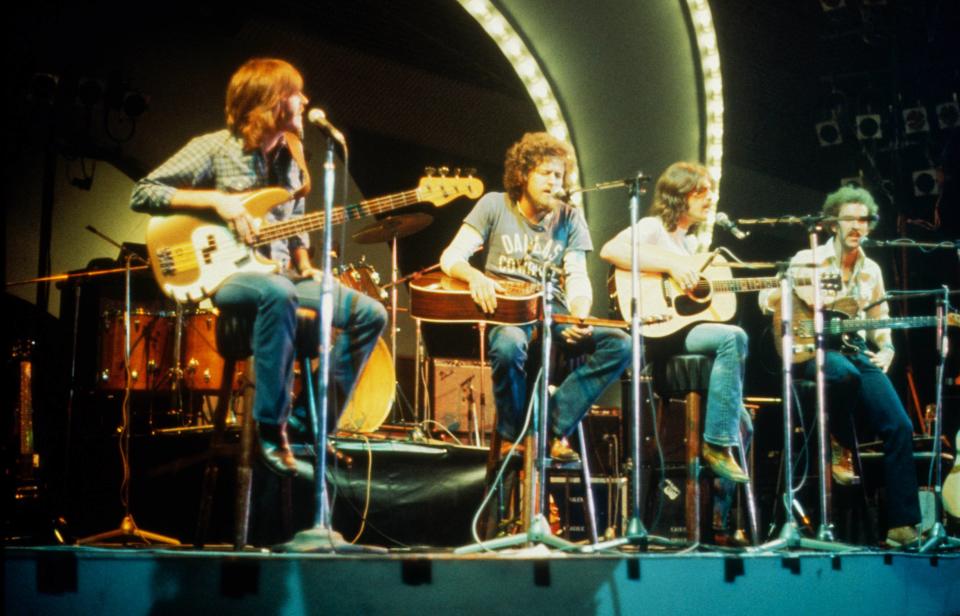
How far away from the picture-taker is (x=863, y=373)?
18.6ft

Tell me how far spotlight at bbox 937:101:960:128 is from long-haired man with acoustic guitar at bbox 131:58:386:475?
660cm

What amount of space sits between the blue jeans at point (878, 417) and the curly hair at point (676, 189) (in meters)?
1.18

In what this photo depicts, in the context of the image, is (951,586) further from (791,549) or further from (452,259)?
(452,259)

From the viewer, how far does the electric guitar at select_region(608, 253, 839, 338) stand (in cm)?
498

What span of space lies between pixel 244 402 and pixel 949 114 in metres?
7.31

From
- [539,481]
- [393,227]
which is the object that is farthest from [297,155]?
[393,227]

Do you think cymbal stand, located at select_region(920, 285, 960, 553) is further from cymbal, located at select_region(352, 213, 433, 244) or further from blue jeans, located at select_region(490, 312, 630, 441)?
cymbal, located at select_region(352, 213, 433, 244)

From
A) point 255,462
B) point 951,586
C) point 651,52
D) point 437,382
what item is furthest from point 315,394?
point 651,52

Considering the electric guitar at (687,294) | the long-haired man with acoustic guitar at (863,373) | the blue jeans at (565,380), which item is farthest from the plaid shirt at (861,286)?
the blue jeans at (565,380)

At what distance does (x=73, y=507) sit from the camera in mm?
5438

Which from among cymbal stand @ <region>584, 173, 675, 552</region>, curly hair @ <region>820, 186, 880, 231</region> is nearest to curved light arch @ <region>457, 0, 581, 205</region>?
curly hair @ <region>820, 186, 880, 231</region>

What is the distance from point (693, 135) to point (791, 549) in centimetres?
343

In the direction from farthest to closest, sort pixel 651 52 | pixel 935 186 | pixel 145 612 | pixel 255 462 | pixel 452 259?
1. pixel 935 186
2. pixel 651 52
3. pixel 452 259
4. pixel 255 462
5. pixel 145 612

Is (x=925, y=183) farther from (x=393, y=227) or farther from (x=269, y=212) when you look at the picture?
(x=269, y=212)
